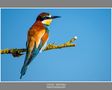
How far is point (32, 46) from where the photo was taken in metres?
2.21

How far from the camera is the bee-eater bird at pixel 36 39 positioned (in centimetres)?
220

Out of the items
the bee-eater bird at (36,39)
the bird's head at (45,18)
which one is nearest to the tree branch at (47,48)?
the bee-eater bird at (36,39)

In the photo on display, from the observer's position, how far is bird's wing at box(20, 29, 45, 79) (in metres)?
2.20

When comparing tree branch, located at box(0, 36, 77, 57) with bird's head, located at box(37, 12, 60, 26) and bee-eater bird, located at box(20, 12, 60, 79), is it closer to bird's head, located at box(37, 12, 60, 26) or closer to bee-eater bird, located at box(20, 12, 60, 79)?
bee-eater bird, located at box(20, 12, 60, 79)

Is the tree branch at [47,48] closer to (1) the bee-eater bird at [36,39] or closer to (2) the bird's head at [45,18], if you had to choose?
(1) the bee-eater bird at [36,39]

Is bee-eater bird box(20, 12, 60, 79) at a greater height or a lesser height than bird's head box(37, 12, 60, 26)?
lesser

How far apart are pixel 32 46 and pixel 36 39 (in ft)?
0.19

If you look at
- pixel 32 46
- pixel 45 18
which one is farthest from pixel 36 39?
pixel 45 18

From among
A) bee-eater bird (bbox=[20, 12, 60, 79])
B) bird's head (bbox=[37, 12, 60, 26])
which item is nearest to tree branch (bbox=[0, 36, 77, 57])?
bee-eater bird (bbox=[20, 12, 60, 79])

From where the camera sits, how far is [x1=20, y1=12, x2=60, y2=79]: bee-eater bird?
220cm

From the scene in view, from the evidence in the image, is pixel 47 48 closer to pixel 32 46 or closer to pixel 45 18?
pixel 32 46

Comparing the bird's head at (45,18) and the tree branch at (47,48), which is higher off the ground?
the bird's head at (45,18)

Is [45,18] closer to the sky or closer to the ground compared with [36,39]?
closer to the sky
